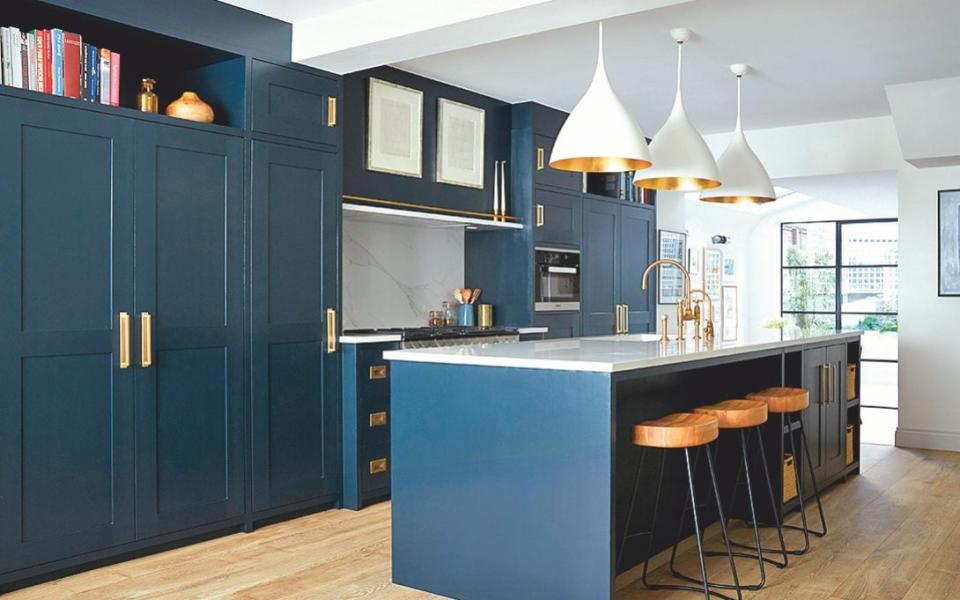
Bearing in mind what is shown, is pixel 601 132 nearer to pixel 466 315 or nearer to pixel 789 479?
pixel 789 479

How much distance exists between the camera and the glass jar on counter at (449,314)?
231 inches

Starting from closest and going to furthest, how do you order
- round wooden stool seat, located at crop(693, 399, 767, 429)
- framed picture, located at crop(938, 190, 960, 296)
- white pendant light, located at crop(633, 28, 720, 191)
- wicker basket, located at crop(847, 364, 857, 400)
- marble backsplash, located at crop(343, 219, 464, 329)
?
round wooden stool seat, located at crop(693, 399, 767, 429)
white pendant light, located at crop(633, 28, 720, 191)
marble backsplash, located at crop(343, 219, 464, 329)
wicker basket, located at crop(847, 364, 857, 400)
framed picture, located at crop(938, 190, 960, 296)

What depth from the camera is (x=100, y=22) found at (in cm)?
367

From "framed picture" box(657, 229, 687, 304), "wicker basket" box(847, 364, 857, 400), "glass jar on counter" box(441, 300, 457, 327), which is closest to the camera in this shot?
"wicker basket" box(847, 364, 857, 400)

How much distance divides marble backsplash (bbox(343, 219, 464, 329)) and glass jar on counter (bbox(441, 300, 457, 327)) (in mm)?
66

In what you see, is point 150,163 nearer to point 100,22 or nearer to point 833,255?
point 100,22

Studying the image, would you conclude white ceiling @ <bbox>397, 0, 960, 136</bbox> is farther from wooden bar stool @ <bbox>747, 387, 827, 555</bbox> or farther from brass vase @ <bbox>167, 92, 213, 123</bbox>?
wooden bar stool @ <bbox>747, 387, 827, 555</bbox>

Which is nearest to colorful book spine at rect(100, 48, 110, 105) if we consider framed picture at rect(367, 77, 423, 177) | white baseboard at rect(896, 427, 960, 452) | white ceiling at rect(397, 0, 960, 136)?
framed picture at rect(367, 77, 423, 177)

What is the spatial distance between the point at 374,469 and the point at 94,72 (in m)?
2.34

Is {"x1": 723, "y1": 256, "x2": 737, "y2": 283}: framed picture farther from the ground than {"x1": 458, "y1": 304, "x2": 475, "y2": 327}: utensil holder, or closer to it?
farther from the ground

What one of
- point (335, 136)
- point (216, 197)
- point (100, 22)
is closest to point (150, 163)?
point (216, 197)

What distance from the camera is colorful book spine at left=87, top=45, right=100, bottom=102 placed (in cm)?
365

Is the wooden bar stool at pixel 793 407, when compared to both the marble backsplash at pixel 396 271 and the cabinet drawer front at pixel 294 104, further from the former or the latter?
the cabinet drawer front at pixel 294 104

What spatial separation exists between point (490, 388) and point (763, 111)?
4433 mm
